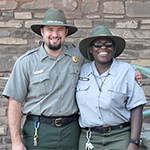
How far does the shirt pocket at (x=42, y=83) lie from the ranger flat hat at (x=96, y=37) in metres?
0.34

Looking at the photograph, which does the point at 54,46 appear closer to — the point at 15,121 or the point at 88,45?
the point at 88,45

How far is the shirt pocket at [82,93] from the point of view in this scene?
3.07 metres

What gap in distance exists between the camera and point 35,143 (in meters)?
3.19

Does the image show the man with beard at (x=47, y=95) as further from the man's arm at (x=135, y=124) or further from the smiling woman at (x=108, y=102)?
the man's arm at (x=135, y=124)

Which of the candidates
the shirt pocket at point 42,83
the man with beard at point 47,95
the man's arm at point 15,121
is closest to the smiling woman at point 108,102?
the man with beard at point 47,95

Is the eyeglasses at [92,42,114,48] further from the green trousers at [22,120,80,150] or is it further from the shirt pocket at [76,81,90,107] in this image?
the green trousers at [22,120,80,150]

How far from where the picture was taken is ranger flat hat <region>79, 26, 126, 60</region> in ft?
10.2

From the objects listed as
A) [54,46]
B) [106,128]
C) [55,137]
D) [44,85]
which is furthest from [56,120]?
[54,46]

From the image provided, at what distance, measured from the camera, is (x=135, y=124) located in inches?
120

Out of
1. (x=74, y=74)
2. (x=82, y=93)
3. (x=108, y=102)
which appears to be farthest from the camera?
(x=74, y=74)

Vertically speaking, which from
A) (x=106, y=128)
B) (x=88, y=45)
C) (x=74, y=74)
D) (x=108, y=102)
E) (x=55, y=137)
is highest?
(x=88, y=45)

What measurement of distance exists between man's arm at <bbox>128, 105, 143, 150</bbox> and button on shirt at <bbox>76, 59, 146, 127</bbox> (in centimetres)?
4

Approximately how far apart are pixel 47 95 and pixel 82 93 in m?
0.26

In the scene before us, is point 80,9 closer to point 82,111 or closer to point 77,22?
point 77,22
